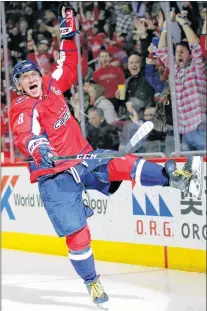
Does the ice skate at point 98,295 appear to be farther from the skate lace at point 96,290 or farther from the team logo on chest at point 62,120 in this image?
the team logo on chest at point 62,120

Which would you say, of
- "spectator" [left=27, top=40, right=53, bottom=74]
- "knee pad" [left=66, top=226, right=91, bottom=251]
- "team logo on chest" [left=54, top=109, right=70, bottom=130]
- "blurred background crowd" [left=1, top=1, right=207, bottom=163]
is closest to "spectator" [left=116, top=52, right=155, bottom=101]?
"blurred background crowd" [left=1, top=1, right=207, bottom=163]

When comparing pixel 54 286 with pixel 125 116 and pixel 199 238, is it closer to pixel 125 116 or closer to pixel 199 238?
pixel 199 238

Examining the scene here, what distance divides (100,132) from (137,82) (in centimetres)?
56

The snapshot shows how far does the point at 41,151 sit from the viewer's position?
4.81 metres

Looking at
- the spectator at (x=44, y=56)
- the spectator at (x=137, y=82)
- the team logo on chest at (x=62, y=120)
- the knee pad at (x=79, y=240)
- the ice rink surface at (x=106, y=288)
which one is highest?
the spectator at (x=44, y=56)

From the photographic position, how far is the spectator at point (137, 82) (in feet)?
24.3

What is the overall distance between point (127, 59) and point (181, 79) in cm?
65

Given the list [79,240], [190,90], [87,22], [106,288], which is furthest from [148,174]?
[87,22]

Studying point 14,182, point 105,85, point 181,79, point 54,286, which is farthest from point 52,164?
point 14,182

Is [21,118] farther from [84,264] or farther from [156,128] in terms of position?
[156,128]

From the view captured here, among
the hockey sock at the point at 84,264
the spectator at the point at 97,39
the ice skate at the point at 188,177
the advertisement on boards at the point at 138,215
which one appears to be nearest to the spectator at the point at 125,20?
the spectator at the point at 97,39

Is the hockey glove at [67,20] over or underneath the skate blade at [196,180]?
over

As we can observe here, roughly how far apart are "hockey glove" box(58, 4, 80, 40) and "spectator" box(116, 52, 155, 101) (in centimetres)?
207

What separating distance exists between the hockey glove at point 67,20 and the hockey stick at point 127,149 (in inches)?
32.5
